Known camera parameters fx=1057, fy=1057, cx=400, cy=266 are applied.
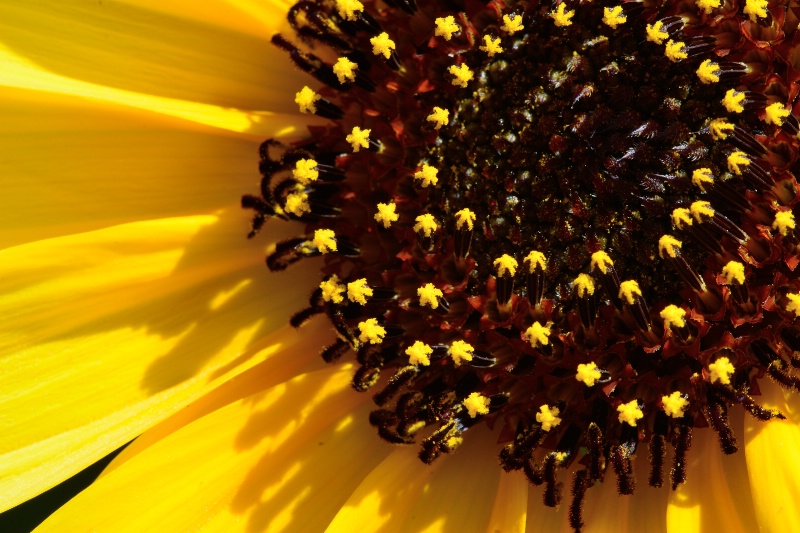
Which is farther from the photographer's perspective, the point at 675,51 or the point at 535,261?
the point at 535,261

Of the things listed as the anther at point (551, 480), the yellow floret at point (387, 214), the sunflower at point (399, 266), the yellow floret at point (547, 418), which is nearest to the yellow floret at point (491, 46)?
the sunflower at point (399, 266)

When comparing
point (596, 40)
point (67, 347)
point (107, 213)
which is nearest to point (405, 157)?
point (596, 40)

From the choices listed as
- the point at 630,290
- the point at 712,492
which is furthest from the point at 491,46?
the point at 712,492

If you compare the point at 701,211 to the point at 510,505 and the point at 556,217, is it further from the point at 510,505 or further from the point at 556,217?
the point at 510,505

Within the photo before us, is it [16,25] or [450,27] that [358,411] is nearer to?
[450,27]

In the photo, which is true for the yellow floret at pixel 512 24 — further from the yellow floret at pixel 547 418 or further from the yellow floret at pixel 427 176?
the yellow floret at pixel 547 418

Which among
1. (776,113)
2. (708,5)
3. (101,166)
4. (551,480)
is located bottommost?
(551,480)
